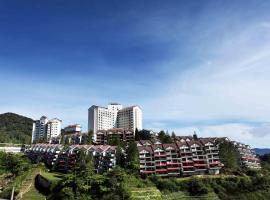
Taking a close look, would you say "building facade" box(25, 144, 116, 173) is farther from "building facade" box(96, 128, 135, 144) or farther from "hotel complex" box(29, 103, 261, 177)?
"building facade" box(96, 128, 135, 144)

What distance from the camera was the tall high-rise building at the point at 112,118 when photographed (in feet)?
576

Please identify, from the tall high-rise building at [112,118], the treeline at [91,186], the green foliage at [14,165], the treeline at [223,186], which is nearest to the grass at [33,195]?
the treeline at [91,186]

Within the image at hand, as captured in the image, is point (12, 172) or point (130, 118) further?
point (130, 118)

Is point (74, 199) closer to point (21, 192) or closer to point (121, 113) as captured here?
point (21, 192)

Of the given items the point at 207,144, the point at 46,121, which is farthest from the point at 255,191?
the point at 46,121

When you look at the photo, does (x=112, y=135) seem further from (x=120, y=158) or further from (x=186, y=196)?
(x=186, y=196)

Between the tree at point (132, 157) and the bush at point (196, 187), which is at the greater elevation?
the tree at point (132, 157)

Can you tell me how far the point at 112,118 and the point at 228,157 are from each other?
10978 centimetres

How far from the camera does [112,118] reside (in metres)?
185

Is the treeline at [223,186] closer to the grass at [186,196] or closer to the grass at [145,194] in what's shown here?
the grass at [186,196]

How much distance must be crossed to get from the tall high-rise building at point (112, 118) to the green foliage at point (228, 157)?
90309 millimetres

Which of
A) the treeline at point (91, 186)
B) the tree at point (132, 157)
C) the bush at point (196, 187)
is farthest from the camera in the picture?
the tree at point (132, 157)

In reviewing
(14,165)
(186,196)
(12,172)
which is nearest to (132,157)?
(186,196)

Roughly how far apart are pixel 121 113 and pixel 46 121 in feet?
179
